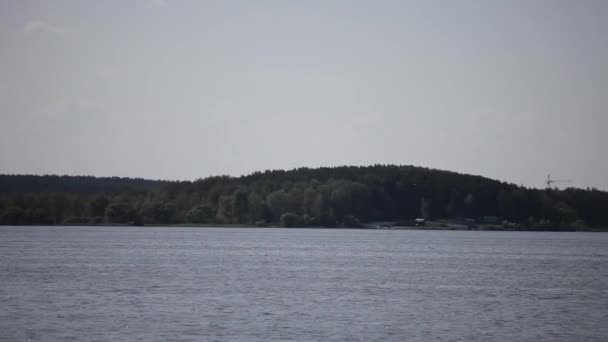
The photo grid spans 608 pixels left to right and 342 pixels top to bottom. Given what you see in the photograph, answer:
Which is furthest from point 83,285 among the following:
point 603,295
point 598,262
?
point 598,262

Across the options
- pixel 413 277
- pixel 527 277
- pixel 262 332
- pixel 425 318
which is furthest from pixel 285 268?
pixel 262 332

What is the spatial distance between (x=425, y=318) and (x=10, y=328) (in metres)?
19.2

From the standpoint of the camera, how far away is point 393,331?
37.8m

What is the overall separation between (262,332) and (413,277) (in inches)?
1282

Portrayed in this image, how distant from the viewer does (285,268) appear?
248 ft

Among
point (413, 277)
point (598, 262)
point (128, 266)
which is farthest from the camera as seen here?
point (598, 262)

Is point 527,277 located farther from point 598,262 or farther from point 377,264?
point 598,262

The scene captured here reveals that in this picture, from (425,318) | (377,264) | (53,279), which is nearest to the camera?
(425,318)

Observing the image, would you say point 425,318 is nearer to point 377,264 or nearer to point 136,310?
point 136,310

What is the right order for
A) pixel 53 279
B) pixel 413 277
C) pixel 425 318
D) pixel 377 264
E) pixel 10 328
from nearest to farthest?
pixel 10 328 < pixel 425 318 < pixel 53 279 < pixel 413 277 < pixel 377 264

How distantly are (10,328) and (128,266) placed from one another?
3877 cm

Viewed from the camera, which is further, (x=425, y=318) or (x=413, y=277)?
(x=413, y=277)

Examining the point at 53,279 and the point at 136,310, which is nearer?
the point at 136,310

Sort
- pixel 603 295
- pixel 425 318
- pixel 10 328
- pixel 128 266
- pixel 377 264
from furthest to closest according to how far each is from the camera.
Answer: pixel 377 264 → pixel 128 266 → pixel 603 295 → pixel 425 318 → pixel 10 328
